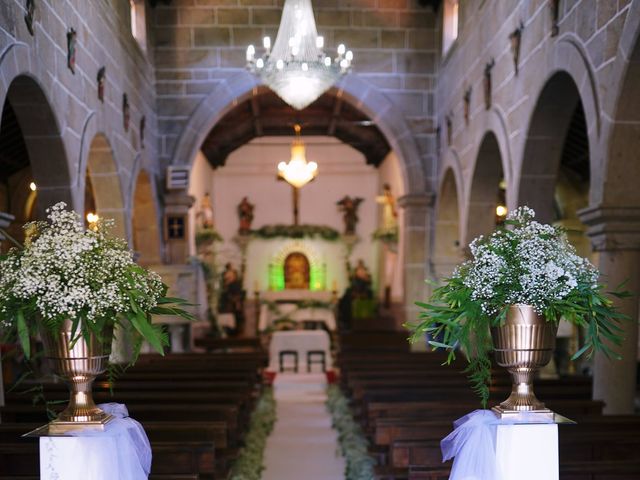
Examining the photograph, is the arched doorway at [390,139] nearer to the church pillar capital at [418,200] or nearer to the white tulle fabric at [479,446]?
the church pillar capital at [418,200]

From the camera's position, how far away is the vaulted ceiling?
54.2 feet

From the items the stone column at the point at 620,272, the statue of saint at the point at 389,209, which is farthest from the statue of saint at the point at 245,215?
the stone column at the point at 620,272

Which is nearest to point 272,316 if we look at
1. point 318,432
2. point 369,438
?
point 318,432

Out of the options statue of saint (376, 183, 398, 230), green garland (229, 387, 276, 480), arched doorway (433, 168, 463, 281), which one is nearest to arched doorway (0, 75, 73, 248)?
green garland (229, 387, 276, 480)

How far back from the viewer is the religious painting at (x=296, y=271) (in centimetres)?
2042

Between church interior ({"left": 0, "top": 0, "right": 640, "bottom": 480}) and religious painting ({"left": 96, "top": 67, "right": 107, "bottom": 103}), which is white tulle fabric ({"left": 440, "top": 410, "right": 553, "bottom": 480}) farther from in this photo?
religious painting ({"left": 96, "top": 67, "right": 107, "bottom": 103})

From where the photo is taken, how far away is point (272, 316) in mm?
19344

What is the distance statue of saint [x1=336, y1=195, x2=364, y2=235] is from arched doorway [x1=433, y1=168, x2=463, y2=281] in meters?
7.74

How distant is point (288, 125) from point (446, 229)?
6105 mm

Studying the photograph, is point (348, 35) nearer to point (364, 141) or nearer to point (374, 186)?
point (364, 141)

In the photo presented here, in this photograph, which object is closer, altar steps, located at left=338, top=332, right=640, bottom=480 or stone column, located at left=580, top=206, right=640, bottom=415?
altar steps, located at left=338, top=332, right=640, bottom=480

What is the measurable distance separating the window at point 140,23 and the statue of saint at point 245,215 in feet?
29.0

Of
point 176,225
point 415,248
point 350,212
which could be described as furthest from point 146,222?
point 350,212

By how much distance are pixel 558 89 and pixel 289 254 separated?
13.8 m
